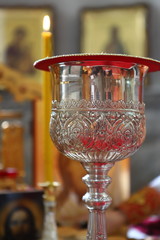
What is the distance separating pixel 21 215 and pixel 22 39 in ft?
7.92

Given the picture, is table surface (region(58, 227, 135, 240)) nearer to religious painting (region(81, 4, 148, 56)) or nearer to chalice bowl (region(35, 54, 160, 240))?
chalice bowl (region(35, 54, 160, 240))

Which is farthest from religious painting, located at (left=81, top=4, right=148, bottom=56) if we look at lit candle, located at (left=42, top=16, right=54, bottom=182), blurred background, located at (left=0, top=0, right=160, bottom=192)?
lit candle, located at (left=42, top=16, right=54, bottom=182)

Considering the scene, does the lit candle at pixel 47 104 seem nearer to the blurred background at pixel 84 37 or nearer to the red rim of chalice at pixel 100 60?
the red rim of chalice at pixel 100 60

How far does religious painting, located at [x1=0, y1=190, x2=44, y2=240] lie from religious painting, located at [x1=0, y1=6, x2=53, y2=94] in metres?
2.25

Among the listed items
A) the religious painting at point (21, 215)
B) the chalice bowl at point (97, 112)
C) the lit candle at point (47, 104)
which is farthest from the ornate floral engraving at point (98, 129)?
the religious painting at point (21, 215)

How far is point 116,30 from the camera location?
317cm

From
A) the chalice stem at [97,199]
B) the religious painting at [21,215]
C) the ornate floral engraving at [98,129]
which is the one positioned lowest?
the religious painting at [21,215]

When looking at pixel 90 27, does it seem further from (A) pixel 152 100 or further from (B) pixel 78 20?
Result: (A) pixel 152 100

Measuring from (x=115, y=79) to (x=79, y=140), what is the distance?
9cm

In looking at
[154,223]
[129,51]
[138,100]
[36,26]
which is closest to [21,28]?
[36,26]

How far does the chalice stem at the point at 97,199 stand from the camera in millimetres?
601

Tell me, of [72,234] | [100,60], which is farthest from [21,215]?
[100,60]

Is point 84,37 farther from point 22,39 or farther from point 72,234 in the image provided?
point 72,234

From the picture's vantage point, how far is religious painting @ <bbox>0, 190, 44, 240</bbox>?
37.2 inches
